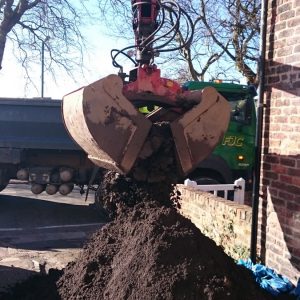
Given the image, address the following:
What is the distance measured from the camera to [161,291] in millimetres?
3531

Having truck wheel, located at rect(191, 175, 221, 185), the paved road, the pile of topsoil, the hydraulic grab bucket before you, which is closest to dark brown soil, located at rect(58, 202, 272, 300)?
the pile of topsoil

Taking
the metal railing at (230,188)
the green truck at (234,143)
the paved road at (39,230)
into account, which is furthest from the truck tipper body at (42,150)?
the metal railing at (230,188)

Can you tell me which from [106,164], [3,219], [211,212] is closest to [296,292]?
[106,164]

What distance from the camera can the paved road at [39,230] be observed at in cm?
694

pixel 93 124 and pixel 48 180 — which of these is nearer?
pixel 93 124

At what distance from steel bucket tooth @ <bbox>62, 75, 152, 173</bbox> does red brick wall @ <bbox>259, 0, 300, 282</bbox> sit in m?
1.19

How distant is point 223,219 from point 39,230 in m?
4.71

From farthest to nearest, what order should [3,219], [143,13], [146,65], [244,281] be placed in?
[3,219]
[143,13]
[146,65]
[244,281]

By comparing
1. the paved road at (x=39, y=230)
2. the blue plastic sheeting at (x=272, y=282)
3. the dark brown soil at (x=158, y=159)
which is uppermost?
the dark brown soil at (x=158, y=159)

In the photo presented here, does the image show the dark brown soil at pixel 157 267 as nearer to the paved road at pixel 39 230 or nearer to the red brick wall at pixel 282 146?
the red brick wall at pixel 282 146

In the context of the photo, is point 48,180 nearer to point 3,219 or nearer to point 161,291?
point 3,219

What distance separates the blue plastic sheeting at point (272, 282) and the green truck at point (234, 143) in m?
5.12

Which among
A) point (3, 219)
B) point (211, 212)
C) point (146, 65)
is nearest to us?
point (146, 65)

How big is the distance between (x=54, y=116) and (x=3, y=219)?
7.93ft
